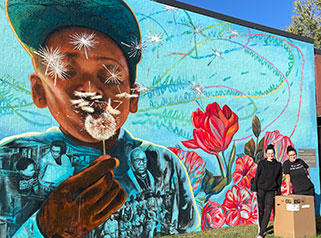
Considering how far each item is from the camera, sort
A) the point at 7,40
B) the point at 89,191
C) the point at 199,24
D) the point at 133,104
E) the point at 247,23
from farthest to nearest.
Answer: the point at 247,23 → the point at 199,24 → the point at 133,104 → the point at 89,191 → the point at 7,40

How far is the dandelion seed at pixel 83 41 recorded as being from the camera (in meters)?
6.30

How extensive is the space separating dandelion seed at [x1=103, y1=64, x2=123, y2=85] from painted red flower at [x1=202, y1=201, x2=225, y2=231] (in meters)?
3.17

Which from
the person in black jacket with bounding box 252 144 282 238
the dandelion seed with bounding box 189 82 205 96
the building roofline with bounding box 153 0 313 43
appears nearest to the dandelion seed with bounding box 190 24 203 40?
the building roofline with bounding box 153 0 313 43

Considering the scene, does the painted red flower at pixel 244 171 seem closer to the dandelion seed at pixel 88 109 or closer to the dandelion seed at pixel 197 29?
the dandelion seed at pixel 197 29

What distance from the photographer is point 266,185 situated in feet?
22.6

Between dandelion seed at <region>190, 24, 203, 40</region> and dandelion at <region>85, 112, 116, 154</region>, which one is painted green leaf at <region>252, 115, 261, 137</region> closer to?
dandelion seed at <region>190, 24, 203, 40</region>

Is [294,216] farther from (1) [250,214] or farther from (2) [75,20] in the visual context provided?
(2) [75,20]

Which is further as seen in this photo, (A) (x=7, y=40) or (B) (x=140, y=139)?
(B) (x=140, y=139)

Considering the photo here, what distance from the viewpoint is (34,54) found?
234 inches

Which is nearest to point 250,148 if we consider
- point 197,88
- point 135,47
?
point 197,88

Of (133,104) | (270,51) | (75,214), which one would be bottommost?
(75,214)

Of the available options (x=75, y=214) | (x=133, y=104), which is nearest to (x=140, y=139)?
(x=133, y=104)

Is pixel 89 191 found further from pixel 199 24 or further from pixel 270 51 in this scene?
pixel 270 51

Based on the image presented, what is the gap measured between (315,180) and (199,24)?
16.7 feet
